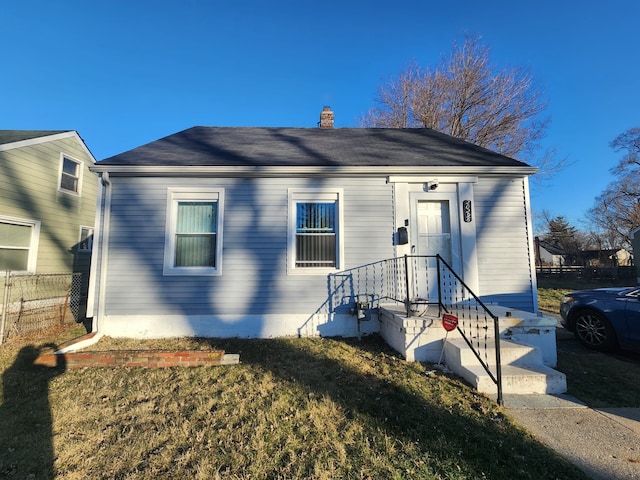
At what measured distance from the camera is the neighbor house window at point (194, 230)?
19.6ft

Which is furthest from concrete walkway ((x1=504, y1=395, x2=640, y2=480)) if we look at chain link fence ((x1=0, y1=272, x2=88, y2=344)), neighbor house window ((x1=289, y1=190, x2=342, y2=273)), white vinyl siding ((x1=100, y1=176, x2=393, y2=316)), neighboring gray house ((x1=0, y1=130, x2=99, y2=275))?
neighboring gray house ((x1=0, y1=130, x2=99, y2=275))

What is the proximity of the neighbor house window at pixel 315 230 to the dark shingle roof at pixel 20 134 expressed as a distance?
835cm

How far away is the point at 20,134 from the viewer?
935cm

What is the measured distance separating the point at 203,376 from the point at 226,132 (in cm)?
678

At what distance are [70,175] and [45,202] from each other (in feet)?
4.85

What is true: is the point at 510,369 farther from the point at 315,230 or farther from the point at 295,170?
the point at 295,170

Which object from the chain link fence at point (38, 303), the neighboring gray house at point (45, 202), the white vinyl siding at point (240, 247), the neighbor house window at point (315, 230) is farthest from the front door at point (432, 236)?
the neighboring gray house at point (45, 202)

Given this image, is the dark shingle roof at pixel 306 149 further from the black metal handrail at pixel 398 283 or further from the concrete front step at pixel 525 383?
the concrete front step at pixel 525 383

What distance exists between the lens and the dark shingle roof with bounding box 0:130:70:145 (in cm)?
846

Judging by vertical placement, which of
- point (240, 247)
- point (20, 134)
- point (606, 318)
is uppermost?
point (20, 134)

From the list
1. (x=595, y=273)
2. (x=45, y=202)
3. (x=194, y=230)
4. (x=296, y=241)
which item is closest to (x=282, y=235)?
(x=296, y=241)

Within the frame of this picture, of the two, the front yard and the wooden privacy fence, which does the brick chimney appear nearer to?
the front yard

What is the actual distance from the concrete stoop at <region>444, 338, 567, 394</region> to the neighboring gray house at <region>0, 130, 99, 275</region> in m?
10.5

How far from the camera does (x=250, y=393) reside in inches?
135
